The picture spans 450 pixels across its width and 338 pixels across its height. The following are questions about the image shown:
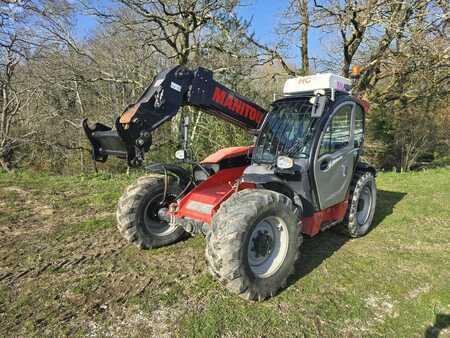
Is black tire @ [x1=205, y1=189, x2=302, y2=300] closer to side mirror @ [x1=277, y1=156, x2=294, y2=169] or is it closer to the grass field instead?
the grass field

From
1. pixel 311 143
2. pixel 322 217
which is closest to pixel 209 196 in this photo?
pixel 311 143

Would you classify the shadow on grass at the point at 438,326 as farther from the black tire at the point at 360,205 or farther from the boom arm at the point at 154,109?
the boom arm at the point at 154,109

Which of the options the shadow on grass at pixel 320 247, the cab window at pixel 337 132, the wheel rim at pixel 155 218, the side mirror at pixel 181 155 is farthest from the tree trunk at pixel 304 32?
the wheel rim at pixel 155 218

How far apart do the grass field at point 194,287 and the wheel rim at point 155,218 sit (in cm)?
28

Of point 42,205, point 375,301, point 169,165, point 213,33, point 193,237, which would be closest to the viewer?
point 375,301

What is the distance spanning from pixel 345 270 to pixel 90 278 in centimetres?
282

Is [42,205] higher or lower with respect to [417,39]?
lower

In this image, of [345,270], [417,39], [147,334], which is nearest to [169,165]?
[147,334]

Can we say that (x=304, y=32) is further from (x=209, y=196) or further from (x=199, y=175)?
(x=209, y=196)

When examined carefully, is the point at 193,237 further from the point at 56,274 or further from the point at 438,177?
the point at 438,177

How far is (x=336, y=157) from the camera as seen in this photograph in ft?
13.9

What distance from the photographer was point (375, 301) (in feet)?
10.8

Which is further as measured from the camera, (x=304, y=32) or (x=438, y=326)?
(x=304, y=32)

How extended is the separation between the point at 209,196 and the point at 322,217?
56.6 inches
